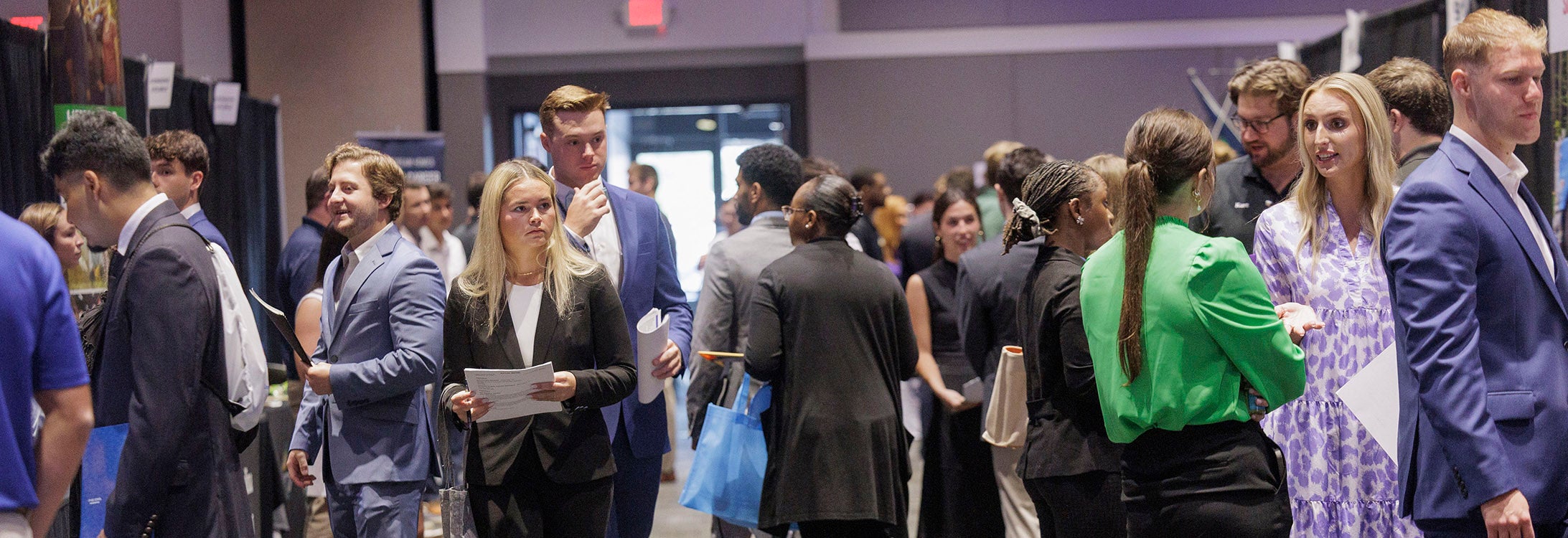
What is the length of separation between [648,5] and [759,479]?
773 cm

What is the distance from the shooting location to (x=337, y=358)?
2.97 meters

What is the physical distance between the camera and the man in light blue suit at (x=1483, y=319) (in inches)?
77.9

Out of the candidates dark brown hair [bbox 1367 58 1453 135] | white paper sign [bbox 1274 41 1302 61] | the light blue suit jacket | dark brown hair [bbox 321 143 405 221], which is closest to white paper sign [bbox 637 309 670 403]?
the light blue suit jacket

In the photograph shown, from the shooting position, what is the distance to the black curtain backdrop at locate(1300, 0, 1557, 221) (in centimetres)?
379

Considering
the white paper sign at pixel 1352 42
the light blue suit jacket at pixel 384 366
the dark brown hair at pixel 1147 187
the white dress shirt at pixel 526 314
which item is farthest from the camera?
the white paper sign at pixel 1352 42

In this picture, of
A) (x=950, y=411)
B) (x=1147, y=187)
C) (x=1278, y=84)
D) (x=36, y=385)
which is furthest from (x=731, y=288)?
(x=36, y=385)

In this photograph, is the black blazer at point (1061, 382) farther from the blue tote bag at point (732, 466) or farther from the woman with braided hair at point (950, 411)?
the woman with braided hair at point (950, 411)

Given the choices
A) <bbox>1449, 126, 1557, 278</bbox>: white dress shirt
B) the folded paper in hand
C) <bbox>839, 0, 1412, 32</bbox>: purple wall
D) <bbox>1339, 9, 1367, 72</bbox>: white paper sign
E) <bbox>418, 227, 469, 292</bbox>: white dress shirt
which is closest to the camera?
<bbox>1449, 126, 1557, 278</bbox>: white dress shirt

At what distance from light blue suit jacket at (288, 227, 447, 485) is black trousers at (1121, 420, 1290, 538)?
5.45 feet

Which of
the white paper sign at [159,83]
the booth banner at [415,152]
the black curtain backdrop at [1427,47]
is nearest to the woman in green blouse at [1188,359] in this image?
the black curtain backdrop at [1427,47]

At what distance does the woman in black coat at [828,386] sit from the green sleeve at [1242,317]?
1.24 meters

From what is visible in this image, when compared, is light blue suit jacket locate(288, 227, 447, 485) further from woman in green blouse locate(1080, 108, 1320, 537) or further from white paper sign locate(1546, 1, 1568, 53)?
white paper sign locate(1546, 1, 1568, 53)

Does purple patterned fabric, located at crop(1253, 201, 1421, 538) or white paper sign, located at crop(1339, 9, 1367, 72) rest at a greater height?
white paper sign, located at crop(1339, 9, 1367, 72)

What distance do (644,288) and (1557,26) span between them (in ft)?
8.69
